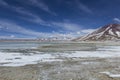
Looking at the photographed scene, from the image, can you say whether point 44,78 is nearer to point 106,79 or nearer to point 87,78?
point 87,78

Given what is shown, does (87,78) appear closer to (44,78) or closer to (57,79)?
(57,79)

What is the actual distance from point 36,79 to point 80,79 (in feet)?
9.67

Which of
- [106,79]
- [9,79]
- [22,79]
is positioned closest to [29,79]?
[22,79]

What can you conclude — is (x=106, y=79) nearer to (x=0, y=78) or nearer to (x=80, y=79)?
(x=80, y=79)

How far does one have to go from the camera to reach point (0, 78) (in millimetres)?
11516

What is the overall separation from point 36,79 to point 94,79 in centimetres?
388

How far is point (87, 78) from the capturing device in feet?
37.1

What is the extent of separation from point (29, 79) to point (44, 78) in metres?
1.02

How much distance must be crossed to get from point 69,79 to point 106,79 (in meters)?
2.49

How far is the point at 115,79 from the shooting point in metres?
11.1

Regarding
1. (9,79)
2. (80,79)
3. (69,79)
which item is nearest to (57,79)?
(69,79)

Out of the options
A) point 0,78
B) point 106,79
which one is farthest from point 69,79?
point 0,78

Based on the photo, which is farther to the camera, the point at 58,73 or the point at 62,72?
the point at 62,72

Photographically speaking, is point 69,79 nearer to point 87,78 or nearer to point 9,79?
point 87,78
